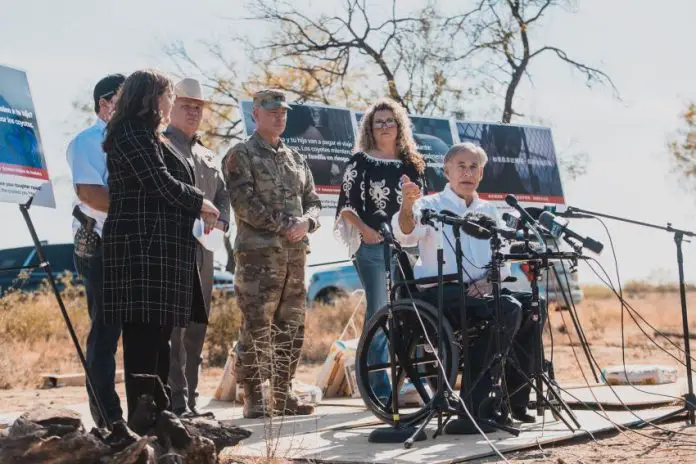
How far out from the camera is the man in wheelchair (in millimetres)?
6129

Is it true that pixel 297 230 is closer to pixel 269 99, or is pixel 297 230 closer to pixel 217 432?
pixel 269 99

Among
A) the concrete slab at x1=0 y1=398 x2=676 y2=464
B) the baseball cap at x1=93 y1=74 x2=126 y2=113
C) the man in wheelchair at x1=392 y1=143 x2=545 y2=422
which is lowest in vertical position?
the concrete slab at x1=0 y1=398 x2=676 y2=464

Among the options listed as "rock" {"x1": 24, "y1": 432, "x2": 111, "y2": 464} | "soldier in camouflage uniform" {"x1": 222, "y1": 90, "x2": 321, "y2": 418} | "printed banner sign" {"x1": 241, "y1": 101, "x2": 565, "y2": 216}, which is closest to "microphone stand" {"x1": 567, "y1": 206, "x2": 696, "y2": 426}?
"soldier in camouflage uniform" {"x1": 222, "y1": 90, "x2": 321, "y2": 418}

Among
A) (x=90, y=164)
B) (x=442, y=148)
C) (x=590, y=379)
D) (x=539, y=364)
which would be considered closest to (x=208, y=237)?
(x=90, y=164)

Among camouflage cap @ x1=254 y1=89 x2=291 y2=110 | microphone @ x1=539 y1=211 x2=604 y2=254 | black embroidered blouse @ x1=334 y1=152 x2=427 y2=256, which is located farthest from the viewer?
black embroidered blouse @ x1=334 y1=152 x2=427 y2=256

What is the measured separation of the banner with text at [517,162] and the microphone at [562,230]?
4.73 metres

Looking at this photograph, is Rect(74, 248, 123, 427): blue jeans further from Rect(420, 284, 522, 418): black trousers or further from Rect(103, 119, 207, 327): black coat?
Rect(420, 284, 522, 418): black trousers

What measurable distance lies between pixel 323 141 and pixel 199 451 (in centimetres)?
518

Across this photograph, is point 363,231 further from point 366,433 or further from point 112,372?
point 112,372

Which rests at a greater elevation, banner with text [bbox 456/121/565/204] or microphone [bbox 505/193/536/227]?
banner with text [bbox 456/121/565/204]

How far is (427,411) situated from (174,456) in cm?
179

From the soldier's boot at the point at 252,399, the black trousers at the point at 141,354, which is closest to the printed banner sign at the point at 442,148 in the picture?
the soldier's boot at the point at 252,399

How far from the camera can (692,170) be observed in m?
21.7

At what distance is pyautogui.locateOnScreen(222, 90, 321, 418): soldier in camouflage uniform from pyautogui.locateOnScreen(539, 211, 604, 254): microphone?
175 cm
